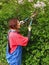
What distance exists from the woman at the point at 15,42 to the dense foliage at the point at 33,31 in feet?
1.34

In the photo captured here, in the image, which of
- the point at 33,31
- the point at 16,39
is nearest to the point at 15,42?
the point at 16,39

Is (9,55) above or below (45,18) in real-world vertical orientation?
below

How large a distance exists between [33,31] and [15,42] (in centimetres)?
72

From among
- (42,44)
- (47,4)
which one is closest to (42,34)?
(42,44)

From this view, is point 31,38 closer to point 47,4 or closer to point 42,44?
point 42,44

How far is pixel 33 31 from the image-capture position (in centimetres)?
744

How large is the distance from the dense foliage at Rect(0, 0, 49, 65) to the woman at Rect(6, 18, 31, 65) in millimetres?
409

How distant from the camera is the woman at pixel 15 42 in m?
6.86

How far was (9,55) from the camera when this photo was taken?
7109 mm

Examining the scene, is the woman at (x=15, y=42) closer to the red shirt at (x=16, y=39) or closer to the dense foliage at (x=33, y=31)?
the red shirt at (x=16, y=39)

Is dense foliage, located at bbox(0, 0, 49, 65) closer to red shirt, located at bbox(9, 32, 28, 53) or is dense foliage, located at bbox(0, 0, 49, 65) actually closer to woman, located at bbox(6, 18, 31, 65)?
woman, located at bbox(6, 18, 31, 65)

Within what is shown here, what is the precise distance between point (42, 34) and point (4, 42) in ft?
3.85

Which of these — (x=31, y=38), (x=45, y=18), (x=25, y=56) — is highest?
(x=45, y=18)

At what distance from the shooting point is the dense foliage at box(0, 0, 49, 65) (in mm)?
7363
